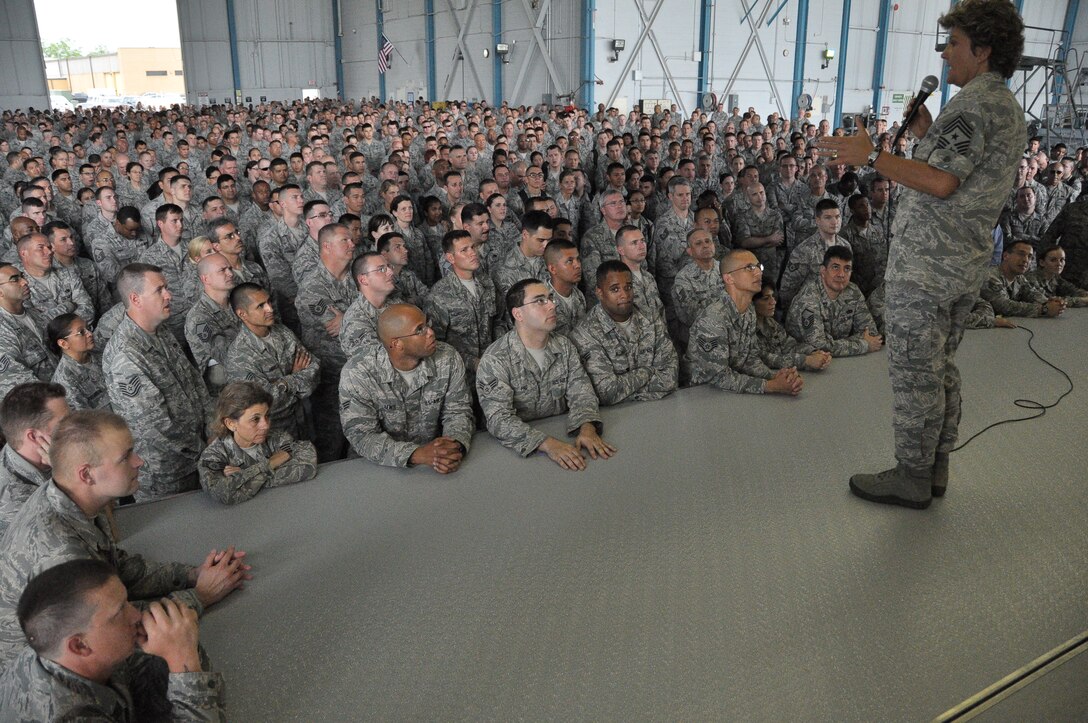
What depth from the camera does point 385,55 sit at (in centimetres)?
2181

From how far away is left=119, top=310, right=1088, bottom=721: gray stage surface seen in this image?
1.82 metres

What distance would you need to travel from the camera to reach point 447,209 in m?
6.56

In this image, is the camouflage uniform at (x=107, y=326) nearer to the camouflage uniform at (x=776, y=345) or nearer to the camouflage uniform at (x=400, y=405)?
the camouflage uniform at (x=400, y=405)

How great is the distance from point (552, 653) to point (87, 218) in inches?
263

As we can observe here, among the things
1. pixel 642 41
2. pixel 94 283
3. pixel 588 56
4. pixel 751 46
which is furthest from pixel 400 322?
pixel 751 46

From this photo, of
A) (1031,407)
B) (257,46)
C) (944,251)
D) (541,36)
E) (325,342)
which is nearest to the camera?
(944,251)

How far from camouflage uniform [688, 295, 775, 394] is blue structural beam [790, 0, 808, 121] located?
17388mm

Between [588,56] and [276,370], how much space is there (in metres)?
14.6

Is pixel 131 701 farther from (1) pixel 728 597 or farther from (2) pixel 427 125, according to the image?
(2) pixel 427 125

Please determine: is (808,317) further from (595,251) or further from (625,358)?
(595,251)

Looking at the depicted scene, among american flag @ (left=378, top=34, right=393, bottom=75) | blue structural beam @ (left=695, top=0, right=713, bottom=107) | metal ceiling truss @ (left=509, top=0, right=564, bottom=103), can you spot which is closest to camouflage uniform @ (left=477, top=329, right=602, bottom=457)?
metal ceiling truss @ (left=509, top=0, right=564, bottom=103)

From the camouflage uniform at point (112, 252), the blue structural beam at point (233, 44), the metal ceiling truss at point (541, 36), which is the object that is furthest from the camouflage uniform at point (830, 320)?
the blue structural beam at point (233, 44)

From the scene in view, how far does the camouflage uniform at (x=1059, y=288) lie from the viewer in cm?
510

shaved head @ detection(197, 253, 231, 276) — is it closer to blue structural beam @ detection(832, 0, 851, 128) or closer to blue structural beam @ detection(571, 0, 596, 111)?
blue structural beam @ detection(571, 0, 596, 111)
